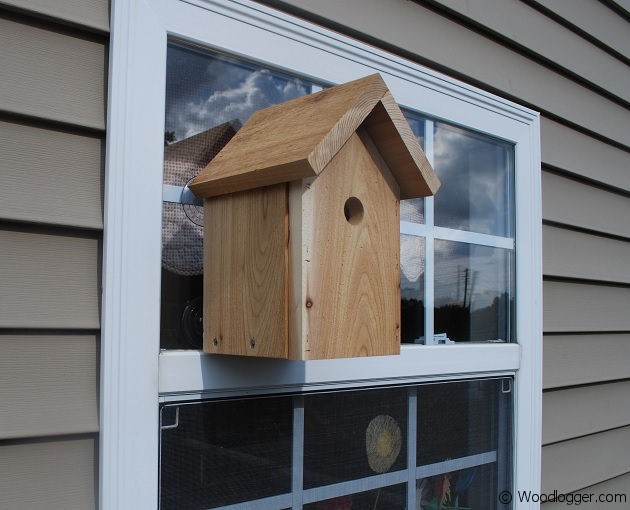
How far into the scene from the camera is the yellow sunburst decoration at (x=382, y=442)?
1636 millimetres

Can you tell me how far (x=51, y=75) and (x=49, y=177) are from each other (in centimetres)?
17

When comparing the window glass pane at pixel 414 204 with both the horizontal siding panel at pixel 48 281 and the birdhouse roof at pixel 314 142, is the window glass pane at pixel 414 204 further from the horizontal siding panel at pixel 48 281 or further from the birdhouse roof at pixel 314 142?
the horizontal siding panel at pixel 48 281

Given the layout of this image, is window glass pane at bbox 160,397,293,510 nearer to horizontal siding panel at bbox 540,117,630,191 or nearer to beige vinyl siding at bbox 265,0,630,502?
beige vinyl siding at bbox 265,0,630,502

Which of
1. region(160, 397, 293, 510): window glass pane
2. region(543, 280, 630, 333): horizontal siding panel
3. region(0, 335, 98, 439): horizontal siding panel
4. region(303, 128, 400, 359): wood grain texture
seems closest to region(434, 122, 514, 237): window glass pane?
region(543, 280, 630, 333): horizontal siding panel

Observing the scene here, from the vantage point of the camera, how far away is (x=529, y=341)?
2.10 metres

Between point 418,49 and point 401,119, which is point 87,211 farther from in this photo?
point 418,49

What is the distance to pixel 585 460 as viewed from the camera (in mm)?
2387

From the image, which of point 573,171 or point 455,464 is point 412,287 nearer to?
point 455,464

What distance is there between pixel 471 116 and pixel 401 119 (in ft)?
2.50

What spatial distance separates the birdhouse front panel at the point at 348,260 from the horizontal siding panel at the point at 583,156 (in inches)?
44.9

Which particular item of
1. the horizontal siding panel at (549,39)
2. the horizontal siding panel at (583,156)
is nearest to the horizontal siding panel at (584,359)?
the horizontal siding panel at (583,156)

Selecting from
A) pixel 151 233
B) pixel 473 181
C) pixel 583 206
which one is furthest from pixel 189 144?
pixel 583 206

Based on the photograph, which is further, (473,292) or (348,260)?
(473,292)

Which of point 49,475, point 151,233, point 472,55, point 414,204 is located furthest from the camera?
point 472,55
